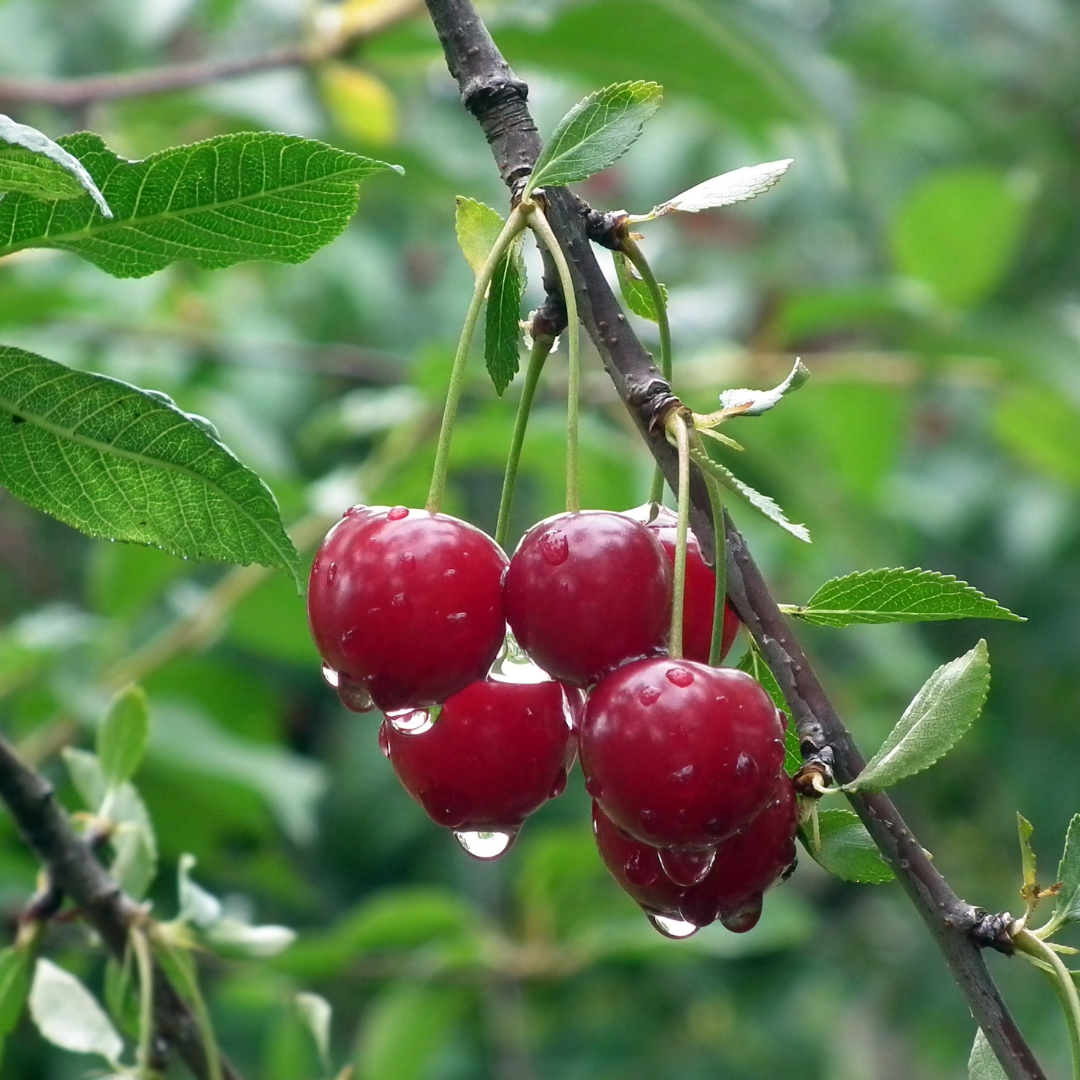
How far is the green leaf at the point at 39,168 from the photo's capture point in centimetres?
53

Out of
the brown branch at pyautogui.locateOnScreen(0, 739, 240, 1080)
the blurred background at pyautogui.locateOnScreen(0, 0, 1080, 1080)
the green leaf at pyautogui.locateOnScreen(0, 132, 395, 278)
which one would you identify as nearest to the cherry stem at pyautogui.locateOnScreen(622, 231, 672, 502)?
the green leaf at pyautogui.locateOnScreen(0, 132, 395, 278)

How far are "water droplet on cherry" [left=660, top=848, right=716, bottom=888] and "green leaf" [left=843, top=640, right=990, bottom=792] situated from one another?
0.25 feet

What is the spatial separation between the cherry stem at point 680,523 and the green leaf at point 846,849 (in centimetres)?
10

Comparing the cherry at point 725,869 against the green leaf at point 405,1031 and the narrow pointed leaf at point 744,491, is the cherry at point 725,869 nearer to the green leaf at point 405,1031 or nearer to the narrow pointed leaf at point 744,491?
the narrow pointed leaf at point 744,491

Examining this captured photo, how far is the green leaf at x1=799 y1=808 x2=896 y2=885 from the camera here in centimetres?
63

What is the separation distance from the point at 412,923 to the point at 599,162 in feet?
5.62

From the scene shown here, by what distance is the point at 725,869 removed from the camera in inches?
25.8

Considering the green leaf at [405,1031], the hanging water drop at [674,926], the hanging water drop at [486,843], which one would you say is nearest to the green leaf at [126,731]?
the hanging water drop at [486,843]

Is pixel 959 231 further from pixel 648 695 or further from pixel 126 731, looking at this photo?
pixel 648 695

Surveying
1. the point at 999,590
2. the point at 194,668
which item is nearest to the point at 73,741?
the point at 194,668

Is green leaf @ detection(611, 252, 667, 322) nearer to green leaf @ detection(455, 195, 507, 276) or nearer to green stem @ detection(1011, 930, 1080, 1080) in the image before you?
green leaf @ detection(455, 195, 507, 276)

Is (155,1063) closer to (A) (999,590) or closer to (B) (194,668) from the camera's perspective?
(B) (194,668)

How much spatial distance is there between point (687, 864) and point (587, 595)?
124mm

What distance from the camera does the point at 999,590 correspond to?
3.43 metres
